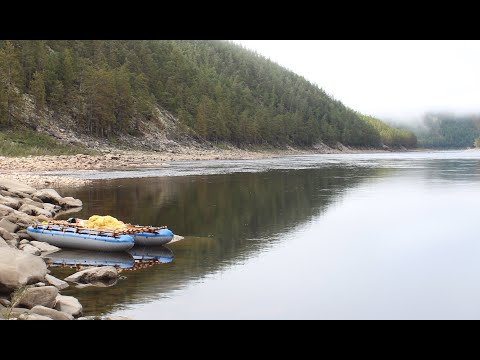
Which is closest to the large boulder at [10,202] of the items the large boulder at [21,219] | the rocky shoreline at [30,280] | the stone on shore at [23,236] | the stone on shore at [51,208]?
the large boulder at [21,219]

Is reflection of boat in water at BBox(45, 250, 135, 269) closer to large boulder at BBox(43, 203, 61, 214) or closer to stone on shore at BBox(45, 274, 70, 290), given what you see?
stone on shore at BBox(45, 274, 70, 290)

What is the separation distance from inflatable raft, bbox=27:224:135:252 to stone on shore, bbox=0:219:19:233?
1.34 metres

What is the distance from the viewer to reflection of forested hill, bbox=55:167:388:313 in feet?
61.3

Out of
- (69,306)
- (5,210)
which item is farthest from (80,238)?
(69,306)

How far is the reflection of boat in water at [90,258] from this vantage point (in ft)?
69.8

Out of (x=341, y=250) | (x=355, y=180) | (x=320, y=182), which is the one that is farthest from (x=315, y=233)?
(x=355, y=180)

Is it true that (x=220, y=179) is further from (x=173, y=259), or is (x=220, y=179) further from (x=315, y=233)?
(x=173, y=259)

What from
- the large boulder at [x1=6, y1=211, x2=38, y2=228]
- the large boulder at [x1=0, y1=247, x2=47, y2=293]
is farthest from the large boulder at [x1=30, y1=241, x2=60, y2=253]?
the large boulder at [x1=0, y1=247, x2=47, y2=293]

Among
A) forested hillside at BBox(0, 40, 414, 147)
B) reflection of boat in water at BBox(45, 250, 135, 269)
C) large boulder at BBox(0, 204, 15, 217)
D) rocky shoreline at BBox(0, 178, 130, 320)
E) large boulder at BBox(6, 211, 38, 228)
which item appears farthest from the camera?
forested hillside at BBox(0, 40, 414, 147)

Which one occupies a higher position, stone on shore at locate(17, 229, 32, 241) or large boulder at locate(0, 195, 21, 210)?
large boulder at locate(0, 195, 21, 210)

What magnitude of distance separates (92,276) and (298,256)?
32.0 ft

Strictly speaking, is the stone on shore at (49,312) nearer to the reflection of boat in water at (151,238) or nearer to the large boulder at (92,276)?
the large boulder at (92,276)
